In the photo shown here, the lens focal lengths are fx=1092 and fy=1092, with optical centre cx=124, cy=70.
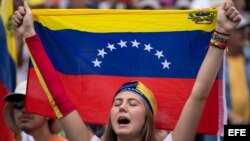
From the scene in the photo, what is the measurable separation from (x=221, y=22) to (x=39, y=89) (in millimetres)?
1695

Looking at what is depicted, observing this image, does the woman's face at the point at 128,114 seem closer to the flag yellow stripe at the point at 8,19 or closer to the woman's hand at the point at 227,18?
the woman's hand at the point at 227,18

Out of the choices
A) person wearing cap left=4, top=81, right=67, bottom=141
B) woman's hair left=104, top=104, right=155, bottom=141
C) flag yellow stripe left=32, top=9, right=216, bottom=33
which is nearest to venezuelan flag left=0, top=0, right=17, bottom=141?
person wearing cap left=4, top=81, right=67, bottom=141

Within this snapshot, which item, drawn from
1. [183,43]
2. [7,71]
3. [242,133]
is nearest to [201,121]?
[183,43]

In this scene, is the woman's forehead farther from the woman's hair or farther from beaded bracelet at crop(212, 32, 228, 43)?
beaded bracelet at crop(212, 32, 228, 43)

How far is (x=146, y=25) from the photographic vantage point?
336 inches

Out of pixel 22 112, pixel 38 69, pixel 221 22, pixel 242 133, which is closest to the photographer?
pixel 242 133

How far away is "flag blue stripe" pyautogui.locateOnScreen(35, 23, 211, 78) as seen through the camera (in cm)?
836

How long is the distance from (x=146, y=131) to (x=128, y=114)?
0.19 m

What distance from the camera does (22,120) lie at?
9.06 metres

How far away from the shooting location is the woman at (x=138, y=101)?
767 cm

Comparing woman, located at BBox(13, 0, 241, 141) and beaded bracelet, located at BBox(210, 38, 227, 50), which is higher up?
beaded bracelet, located at BBox(210, 38, 227, 50)

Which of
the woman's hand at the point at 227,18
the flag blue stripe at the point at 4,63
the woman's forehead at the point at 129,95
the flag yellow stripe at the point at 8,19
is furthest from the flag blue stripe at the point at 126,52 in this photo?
the flag yellow stripe at the point at 8,19

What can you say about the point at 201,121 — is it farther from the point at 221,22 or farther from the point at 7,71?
the point at 7,71

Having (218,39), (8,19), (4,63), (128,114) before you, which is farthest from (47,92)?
(8,19)
